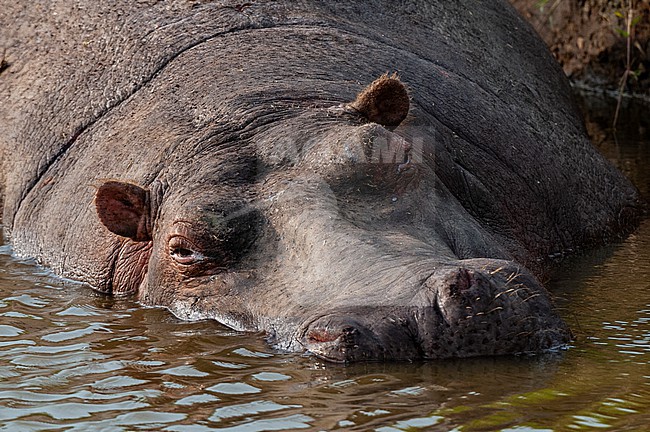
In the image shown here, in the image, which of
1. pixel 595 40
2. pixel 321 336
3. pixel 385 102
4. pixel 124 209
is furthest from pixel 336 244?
pixel 595 40

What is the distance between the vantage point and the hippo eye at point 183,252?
18.7ft

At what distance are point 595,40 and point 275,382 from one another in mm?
9648

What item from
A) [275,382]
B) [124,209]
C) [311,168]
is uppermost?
[311,168]

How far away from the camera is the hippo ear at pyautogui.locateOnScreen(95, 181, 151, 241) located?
600cm

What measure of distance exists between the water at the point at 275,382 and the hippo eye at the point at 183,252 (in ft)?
0.93

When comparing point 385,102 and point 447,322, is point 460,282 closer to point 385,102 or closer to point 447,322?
point 447,322

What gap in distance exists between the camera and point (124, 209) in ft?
20.1

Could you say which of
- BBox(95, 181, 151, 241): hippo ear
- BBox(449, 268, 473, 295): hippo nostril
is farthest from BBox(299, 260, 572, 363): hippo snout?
BBox(95, 181, 151, 241): hippo ear

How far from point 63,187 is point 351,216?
2229 millimetres

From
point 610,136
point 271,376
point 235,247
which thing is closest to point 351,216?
point 235,247

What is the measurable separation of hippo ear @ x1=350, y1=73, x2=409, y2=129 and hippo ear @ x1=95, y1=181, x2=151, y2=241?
1.11 metres

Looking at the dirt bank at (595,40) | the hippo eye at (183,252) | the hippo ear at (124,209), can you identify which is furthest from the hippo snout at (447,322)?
the dirt bank at (595,40)

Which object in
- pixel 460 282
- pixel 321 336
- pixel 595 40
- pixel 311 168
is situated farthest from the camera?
pixel 595 40

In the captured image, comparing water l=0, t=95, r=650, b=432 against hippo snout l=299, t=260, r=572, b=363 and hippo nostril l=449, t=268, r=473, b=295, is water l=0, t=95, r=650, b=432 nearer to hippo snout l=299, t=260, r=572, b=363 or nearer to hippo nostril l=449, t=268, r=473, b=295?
hippo snout l=299, t=260, r=572, b=363
